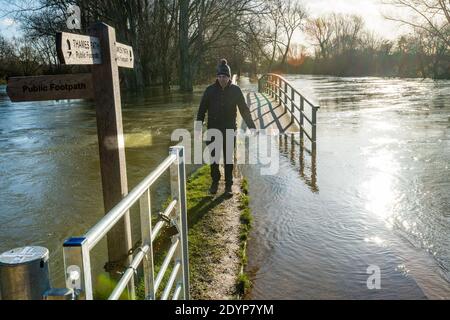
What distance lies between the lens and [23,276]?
4.65ft

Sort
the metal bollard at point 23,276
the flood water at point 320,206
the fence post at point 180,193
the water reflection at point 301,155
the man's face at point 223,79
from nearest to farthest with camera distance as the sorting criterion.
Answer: the metal bollard at point 23,276 < the fence post at point 180,193 < the flood water at point 320,206 < the man's face at point 223,79 < the water reflection at point 301,155

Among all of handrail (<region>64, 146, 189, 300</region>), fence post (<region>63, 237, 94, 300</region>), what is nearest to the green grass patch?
handrail (<region>64, 146, 189, 300</region>)

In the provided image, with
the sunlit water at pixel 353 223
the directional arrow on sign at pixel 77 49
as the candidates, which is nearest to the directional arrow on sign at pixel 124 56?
the directional arrow on sign at pixel 77 49

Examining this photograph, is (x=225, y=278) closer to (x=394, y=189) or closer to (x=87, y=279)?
(x=87, y=279)

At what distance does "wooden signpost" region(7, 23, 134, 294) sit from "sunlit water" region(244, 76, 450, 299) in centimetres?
124

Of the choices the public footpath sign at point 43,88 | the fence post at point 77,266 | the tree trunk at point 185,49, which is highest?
the tree trunk at point 185,49

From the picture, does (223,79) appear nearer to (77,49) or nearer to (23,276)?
(77,49)

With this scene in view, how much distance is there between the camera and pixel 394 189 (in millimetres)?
6871

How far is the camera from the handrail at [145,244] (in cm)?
149

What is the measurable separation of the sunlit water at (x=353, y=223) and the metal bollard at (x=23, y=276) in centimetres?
263

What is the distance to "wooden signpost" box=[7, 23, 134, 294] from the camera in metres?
3.57

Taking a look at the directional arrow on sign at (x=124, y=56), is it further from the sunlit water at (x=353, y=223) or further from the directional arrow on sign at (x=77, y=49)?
the sunlit water at (x=353, y=223)

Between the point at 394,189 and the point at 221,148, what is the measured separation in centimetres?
258

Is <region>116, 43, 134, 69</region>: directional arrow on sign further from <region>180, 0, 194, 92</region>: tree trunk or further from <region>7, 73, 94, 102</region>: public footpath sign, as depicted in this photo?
<region>180, 0, 194, 92</region>: tree trunk
